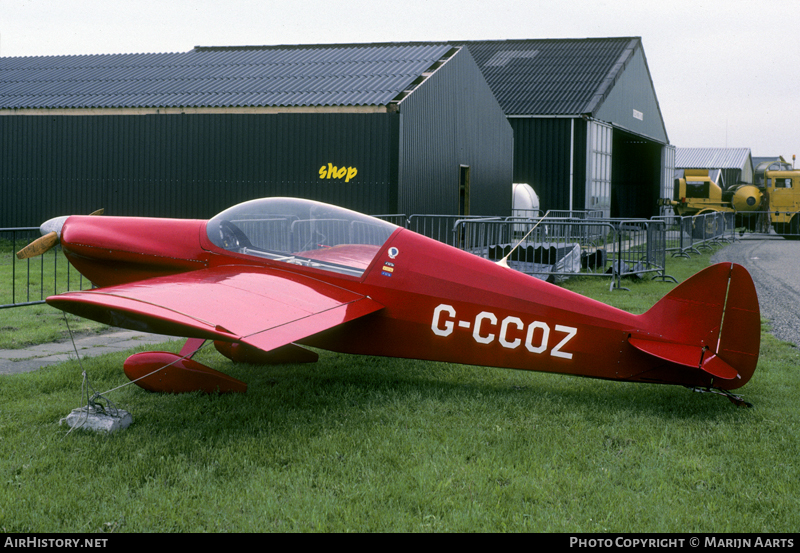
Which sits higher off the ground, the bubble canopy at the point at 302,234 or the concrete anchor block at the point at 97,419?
the bubble canopy at the point at 302,234

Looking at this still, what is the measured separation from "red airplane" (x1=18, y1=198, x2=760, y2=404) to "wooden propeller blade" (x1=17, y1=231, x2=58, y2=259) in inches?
0.7

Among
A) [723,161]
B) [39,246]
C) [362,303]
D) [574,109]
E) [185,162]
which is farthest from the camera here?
[723,161]

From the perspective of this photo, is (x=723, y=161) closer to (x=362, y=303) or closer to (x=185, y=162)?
(x=185, y=162)

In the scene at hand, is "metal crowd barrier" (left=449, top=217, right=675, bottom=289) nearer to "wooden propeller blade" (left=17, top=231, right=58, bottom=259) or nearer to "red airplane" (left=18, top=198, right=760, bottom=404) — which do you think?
"red airplane" (left=18, top=198, right=760, bottom=404)

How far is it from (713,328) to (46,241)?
5550mm

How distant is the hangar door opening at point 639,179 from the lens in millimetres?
37031

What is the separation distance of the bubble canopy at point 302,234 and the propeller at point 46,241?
4.74ft

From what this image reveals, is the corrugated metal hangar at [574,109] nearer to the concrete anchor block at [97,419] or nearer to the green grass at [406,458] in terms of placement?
the green grass at [406,458]

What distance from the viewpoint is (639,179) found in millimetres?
38125

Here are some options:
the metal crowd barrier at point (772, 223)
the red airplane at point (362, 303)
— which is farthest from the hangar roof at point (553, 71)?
the red airplane at point (362, 303)

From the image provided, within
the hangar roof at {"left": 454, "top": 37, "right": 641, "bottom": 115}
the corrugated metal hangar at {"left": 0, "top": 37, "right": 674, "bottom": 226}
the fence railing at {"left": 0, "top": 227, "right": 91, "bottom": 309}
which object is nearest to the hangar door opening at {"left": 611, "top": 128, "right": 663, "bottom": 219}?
the hangar roof at {"left": 454, "top": 37, "right": 641, "bottom": 115}

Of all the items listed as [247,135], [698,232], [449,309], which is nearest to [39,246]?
[449,309]

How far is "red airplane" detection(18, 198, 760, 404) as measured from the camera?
15.3 feet
